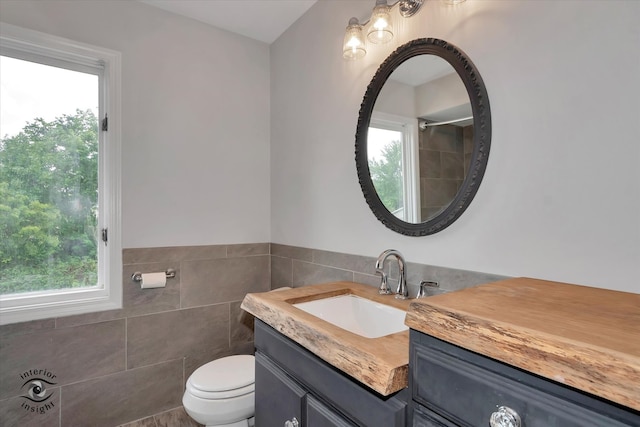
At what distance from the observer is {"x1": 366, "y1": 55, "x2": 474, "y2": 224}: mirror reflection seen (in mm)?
1236

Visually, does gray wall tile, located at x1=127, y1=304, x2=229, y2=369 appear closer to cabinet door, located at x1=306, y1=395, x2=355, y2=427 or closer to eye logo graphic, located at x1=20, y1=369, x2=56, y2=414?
eye logo graphic, located at x1=20, y1=369, x2=56, y2=414

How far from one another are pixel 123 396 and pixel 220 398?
0.79 metres

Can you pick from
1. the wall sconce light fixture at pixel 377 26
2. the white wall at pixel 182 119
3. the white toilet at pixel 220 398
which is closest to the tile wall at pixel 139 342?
the white wall at pixel 182 119

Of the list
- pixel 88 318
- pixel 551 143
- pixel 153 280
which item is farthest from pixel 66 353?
pixel 551 143

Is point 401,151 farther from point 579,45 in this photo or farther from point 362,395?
point 362,395

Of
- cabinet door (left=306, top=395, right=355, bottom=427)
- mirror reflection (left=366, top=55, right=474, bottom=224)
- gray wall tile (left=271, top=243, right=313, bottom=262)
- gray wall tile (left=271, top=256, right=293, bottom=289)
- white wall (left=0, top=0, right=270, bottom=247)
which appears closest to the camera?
cabinet door (left=306, top=395, right=355, bottom=427)

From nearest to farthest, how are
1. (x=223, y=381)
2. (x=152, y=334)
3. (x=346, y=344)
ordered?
1. (x=346, y=344)
2. (x=223, y=381)
3. (x=152, y=334)

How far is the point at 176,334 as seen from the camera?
2104mm

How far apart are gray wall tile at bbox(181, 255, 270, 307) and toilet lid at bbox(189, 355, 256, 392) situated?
488 mm

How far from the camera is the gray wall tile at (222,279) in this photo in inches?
84.8

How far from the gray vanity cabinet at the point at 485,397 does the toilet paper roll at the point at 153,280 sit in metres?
1.71

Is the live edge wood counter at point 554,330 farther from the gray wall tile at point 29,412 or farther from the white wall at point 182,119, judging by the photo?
the gray wall tile at point 29,412

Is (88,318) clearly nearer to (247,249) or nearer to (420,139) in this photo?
(247,249)

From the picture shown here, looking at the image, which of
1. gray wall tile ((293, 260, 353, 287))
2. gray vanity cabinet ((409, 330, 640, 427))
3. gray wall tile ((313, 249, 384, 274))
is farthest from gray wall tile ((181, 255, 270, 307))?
gray vanity cabinet ((409, 330, 640, 427))
